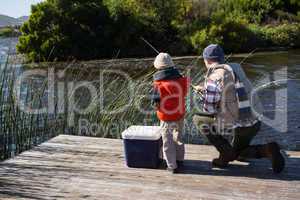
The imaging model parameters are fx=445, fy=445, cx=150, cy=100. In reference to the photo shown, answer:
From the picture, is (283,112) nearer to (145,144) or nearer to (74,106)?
(74,106)

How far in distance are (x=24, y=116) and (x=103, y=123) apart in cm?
107

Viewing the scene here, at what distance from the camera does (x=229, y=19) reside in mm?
24938

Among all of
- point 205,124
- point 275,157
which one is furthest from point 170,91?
point 275,157

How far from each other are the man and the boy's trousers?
0.20 meters

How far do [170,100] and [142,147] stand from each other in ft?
1.86

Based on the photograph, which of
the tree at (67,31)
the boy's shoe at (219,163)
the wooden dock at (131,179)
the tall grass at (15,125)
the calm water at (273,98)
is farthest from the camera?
the tree at (67,31)

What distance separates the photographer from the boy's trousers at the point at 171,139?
3855 millimetres

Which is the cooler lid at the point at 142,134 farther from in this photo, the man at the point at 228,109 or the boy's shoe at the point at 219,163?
the boy's shoe at the point at 219,163

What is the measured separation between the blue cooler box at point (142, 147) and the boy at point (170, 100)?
181 mm

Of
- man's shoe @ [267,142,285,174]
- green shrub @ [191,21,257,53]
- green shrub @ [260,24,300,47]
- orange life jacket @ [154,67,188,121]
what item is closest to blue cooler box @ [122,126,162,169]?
orange life jacket @ [154,67,188,121]

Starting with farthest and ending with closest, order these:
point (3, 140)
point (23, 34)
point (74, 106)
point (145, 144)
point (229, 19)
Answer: point (229, 19) → point (23, 34) → point (74, 106) → point (3, 140) → point (145, 144)

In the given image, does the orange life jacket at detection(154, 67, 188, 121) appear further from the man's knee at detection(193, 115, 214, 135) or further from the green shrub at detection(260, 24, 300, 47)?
the green shrub at detection(260, 24, 300, 47)

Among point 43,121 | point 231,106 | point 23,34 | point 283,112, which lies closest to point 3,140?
point 43,121

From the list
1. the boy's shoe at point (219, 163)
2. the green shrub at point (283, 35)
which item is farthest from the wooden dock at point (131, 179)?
the green shrub at point (283, 35)
